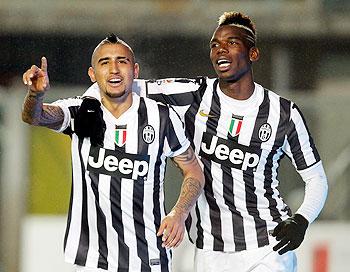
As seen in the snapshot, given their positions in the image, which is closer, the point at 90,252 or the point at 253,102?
the point at 90,252

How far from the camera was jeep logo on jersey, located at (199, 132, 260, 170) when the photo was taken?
187 inches

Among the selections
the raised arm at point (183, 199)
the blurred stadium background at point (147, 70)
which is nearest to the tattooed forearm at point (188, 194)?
the raised arm at point (183, 199)

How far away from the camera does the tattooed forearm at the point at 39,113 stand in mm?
4184

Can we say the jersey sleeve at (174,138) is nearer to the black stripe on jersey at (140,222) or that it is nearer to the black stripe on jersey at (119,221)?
the black stripe on jersey at (140,222)

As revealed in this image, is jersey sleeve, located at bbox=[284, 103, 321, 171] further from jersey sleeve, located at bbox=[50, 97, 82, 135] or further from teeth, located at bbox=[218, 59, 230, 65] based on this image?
jersey sleeve, located at bbox=[50, 97, 82, 135]

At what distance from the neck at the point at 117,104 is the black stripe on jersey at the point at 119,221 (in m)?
0.23

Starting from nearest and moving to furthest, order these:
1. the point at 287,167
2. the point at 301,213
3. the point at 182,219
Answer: the point at 182,219
the point at 301,213
the point at 287,167

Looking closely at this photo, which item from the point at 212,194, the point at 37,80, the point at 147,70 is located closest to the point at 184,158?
the point at 212,194

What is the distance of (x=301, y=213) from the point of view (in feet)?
15.5

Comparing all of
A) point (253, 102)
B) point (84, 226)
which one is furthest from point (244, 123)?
point (84, 226)

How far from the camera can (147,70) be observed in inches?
289

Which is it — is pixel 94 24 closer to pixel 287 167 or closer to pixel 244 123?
pixel 287 167

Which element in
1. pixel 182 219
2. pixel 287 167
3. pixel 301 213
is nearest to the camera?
pixel 182 219

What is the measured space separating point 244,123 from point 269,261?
505 millimetres
